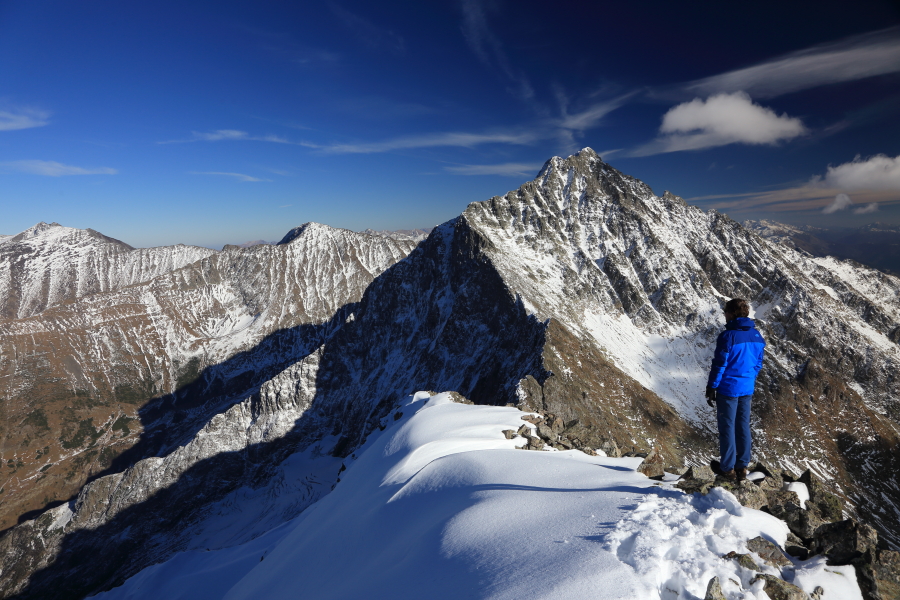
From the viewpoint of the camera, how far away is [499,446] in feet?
47.2

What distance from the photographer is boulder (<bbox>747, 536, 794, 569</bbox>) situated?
6.10 m

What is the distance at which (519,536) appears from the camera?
729 centimetres

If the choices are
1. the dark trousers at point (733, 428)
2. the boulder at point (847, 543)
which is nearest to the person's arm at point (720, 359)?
the dark trousers at point (733, 428)

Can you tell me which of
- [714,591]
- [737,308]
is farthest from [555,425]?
[714,591]

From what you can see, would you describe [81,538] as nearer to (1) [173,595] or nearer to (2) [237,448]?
(2) [237,448]

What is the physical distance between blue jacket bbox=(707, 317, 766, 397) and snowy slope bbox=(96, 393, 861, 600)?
265 centimetres

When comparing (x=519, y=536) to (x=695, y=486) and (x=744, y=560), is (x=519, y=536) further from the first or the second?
(x=695, y=486)

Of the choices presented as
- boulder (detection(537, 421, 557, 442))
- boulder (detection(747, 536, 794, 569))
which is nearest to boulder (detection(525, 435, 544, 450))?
boulder (detection(537, 421, 557, 442))

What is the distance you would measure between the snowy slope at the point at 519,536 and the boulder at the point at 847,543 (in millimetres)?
236

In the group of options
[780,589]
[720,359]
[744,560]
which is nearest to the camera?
[780,589]

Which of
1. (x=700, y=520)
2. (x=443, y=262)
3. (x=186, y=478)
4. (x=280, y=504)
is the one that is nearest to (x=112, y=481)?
(x=186, y=478)

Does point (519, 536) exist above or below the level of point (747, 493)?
below

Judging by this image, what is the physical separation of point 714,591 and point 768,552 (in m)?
1.73

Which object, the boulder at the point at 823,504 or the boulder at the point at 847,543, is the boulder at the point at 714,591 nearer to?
the boulder at the point at 847,543
